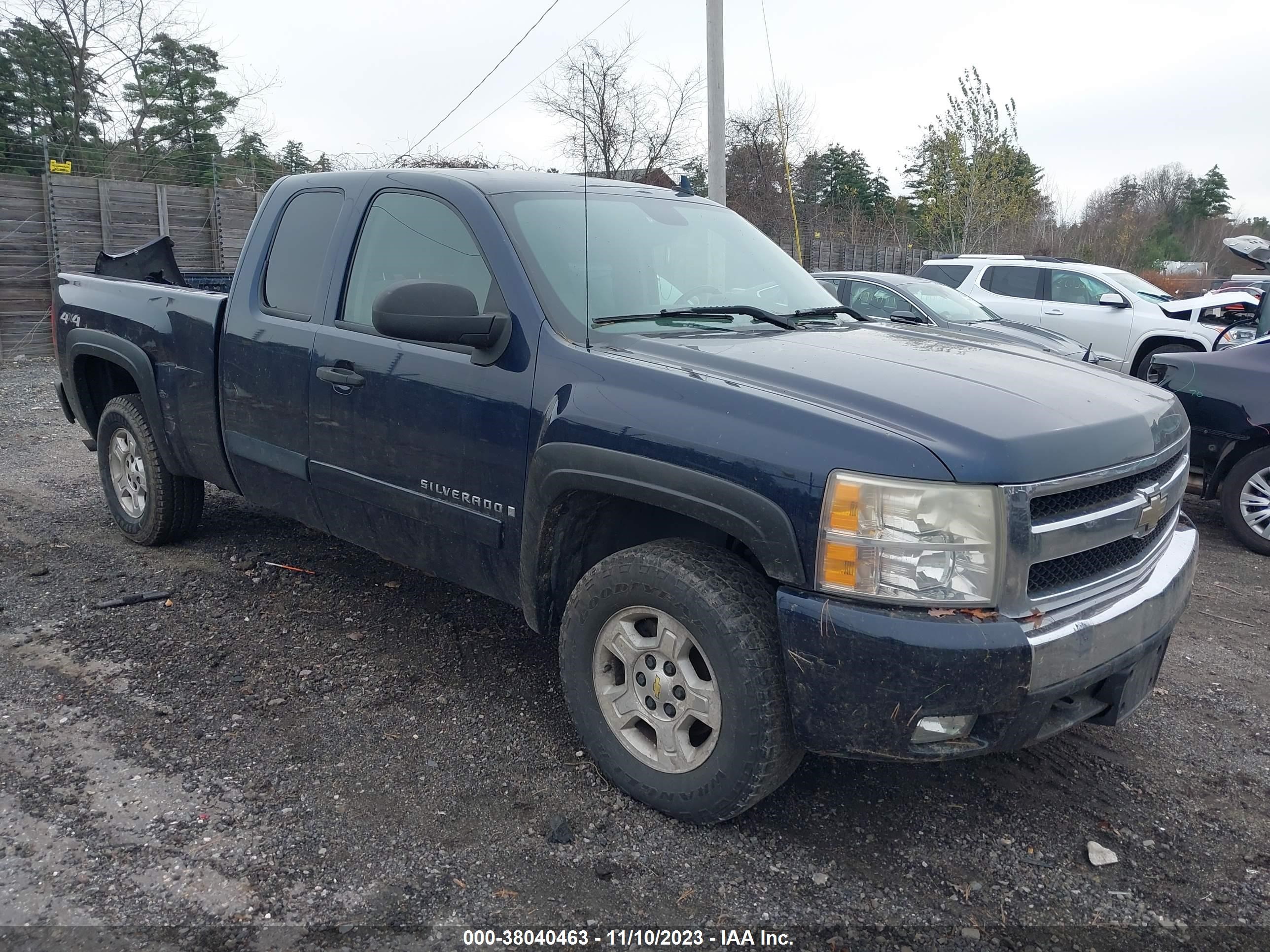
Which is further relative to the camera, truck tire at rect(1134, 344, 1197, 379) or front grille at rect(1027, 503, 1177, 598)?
truck tire at rect(1134, 344, 1197, 379)

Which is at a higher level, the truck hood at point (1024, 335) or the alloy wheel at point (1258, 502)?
the truck hood at point (1024, 335)

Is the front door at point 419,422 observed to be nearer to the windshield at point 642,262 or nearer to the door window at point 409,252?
the door window at point 409,252

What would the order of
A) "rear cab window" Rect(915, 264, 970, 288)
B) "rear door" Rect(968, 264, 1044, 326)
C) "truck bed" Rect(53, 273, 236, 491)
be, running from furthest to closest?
"rear cab window" Rect(915, 264, 970, 288) → "rear door" Rect(968, 264, 1044, 326) → "truck bed" Rect(53, 273, 236, 491)

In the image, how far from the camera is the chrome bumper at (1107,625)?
2436 mm

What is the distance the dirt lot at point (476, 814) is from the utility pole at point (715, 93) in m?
9.03

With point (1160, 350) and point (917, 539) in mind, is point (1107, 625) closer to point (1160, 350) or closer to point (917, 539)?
point (917, 539)

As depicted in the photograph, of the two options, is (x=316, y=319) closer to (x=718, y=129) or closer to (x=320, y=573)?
(x=320, y=573)

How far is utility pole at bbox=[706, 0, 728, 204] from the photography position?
12.0m

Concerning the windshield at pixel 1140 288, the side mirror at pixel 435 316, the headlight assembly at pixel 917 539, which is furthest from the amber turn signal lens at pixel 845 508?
the windshield at pixel 1140 288

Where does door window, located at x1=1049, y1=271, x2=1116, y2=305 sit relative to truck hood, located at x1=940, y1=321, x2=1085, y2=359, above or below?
above

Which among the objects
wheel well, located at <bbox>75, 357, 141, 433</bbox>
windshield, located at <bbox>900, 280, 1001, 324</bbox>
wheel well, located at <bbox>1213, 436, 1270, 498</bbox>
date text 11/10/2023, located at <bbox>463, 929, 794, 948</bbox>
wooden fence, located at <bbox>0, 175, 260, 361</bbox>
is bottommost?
date text 11/10/2023, located at <bbox>463, 929, 794, 948</bbox>

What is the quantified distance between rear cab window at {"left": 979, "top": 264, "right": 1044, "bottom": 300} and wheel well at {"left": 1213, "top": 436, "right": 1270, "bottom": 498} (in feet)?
22.6

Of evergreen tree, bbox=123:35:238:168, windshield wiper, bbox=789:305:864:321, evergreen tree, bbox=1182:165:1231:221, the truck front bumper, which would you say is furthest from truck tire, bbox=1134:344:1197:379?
evergreen tree, bbox=1182:165:1231:221

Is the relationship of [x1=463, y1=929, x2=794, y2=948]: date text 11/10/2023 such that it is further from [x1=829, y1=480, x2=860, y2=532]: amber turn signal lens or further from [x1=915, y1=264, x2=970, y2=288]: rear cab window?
[x1=915, y1=264, x2=970, y2=288]: rear cab window
